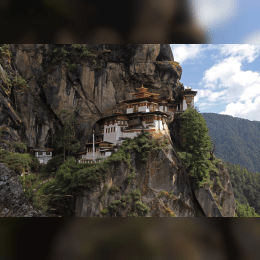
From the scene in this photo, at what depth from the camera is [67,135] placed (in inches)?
635

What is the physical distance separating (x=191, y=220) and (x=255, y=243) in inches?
16.6

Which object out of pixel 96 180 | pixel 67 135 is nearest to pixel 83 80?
pixel 67 135

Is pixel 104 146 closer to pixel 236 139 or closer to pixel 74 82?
pixel 74 82

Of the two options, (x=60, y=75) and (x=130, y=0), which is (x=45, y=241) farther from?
(x=60, y=75)

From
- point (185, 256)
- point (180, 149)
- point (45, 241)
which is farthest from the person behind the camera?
point (180, 149)

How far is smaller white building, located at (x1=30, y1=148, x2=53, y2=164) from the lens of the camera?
607 inches

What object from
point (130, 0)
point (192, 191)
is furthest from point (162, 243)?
point (192, 191)

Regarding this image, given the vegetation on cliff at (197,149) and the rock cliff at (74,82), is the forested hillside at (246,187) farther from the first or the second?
the vegetation on cliff at (197,149)

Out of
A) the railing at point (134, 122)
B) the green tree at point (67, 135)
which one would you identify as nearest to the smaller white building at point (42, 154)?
the green tree at point (67, 135)

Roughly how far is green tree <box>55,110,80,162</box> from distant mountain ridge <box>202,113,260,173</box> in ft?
186

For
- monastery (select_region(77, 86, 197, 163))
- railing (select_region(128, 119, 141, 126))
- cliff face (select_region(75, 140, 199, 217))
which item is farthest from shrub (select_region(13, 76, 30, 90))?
cliff face (select_region(75, 140, 199, 217))

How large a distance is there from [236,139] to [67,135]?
248ft

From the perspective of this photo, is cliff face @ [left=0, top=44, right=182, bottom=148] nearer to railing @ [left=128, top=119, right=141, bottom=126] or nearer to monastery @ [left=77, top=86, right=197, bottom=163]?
monastery @ [left=77, top=86, right=197, bottom=163]

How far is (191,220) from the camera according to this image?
4.15ft
